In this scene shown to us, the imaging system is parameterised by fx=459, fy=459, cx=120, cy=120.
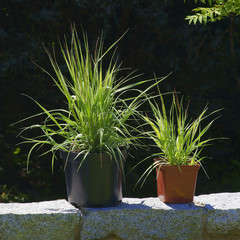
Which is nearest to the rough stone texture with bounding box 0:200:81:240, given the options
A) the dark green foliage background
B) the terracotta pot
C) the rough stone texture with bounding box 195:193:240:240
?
the terracotta pot

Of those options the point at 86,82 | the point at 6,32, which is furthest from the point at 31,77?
the point at 86,82

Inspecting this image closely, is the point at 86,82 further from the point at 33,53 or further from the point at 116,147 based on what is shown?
the point at 33,53

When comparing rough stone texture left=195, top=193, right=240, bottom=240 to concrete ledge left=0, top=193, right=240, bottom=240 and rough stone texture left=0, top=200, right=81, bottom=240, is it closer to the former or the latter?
concrete ledge left=0, top=193, right=240, bottom=240

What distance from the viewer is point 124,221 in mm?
2898

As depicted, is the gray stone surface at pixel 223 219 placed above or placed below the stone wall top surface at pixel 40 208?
below

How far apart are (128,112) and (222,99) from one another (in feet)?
12.2

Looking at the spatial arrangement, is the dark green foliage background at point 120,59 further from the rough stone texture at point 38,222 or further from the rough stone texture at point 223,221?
the rough stone texture at point 38,222

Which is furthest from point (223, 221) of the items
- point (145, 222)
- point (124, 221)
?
point (124, 221)

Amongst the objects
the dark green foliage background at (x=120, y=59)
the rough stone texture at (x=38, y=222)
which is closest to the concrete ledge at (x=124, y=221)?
the rough stone texture at (x=38, y=222)

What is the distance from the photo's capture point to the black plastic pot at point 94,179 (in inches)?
112

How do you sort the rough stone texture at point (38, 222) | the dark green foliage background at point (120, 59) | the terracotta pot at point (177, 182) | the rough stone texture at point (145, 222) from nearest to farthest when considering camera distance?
the rough stone texture at point (38, 222), the rough stone texture at point (145, 222), the terracotta pot at point (177, 182), the dark green foliage background at point (120, 59)

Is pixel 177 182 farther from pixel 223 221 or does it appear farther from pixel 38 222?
pixel 38 222

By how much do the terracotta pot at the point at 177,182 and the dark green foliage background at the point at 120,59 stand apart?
2.40 m

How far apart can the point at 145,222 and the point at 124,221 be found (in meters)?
0.14
